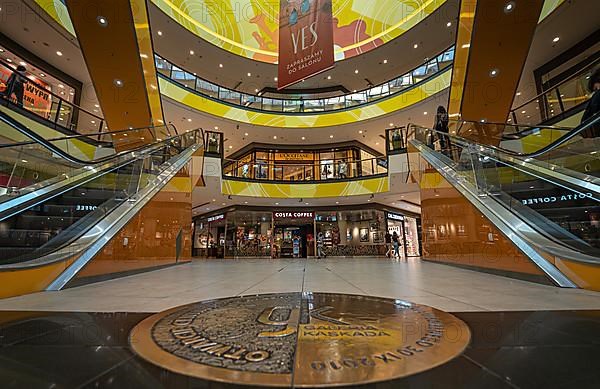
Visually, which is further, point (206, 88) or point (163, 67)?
point (206, 88)

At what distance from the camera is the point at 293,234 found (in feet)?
69.9

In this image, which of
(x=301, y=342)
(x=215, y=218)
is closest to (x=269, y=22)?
(x=215, y=218)

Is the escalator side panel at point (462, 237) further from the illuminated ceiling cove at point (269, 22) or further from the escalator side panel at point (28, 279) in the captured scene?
the illuminated ceiling cove at point (269, 22)

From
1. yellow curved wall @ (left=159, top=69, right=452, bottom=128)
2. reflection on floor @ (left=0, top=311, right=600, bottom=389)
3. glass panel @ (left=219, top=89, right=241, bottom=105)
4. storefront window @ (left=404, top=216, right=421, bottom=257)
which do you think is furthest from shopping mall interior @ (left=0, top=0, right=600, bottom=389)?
storefront window @ (left=404, top=216, right=421, bottom=257)

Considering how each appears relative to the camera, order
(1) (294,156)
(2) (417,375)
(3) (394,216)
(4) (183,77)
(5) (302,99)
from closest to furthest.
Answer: (2) (417,375), (4) (183,77), (5) (302,99), (3) (394,216), (1) (294,156)

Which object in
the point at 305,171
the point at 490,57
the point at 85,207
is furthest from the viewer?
the point at 305,171

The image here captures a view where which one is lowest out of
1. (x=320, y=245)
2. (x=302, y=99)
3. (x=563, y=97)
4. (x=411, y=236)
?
(x=320, y=245)

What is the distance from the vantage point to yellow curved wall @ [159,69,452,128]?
1388cm

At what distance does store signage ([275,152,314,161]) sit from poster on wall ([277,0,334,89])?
13559mm

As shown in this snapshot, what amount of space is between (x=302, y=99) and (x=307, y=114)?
1.29m

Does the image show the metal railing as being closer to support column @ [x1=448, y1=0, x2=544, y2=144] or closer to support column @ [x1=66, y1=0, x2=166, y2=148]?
support column @ [x1=448, y1=0, x2=544, y2=144]

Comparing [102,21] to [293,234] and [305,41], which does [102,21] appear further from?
[293,234]

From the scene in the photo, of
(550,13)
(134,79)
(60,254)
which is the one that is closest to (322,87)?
(550,13)

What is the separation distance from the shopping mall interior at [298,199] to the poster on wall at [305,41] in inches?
2.7
